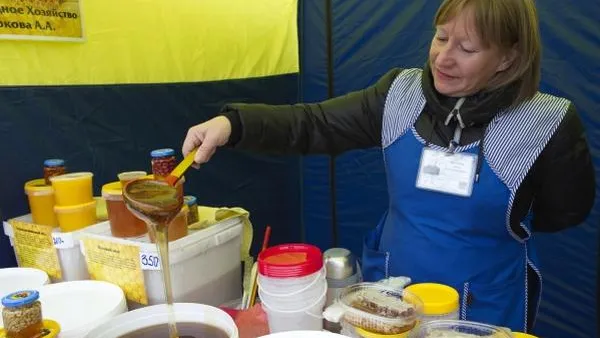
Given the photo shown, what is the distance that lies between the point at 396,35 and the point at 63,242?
162 cm

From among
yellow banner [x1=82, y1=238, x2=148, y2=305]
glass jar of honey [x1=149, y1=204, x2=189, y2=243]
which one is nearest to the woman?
glass jar of honey [x1=149, y1=204, x2=189, y2=243]

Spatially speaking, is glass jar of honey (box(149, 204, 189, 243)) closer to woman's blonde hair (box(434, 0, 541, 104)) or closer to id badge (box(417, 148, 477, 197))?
id badge (box(417, 148, 477, 197))

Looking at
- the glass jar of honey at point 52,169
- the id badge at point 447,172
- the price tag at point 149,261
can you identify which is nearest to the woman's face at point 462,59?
the id badge at point 447,172

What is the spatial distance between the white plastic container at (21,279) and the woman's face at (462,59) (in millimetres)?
1027

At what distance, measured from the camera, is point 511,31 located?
3.67 feet

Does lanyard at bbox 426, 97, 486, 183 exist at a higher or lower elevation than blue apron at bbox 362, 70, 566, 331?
higher

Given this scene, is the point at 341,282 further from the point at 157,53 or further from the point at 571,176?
the point at 157,53

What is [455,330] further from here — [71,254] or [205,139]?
[71,254]

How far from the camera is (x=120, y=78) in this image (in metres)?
1.69

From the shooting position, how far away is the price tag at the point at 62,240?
3.84ft

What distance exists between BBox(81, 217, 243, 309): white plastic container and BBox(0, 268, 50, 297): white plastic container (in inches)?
5.1

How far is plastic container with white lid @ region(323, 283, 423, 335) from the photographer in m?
0.79

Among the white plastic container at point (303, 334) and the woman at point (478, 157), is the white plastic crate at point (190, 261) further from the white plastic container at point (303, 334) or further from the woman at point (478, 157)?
the white plastic container at point (303, 334)

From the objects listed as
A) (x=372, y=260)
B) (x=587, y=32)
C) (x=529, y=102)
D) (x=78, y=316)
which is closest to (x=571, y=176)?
(x=529, y=102)
